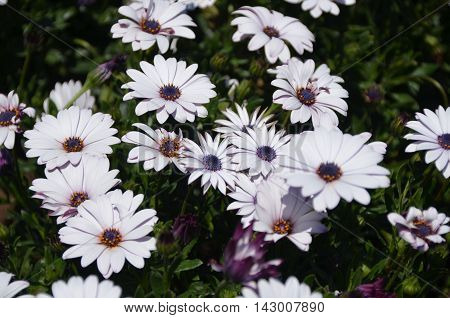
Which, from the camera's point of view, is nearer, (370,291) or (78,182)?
(370,291)

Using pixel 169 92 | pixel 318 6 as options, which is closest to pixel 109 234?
pixel 169 92

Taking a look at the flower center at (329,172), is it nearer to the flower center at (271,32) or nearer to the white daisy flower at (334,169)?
the white daisy flower at (334,169)

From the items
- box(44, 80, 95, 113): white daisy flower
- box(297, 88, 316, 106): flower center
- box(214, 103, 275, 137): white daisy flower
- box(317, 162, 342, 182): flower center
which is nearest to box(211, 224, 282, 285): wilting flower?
box(317, 162, 342, 182): flower center

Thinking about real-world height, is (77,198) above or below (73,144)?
below

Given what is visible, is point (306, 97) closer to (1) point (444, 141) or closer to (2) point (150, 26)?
(1) point (444, 141)

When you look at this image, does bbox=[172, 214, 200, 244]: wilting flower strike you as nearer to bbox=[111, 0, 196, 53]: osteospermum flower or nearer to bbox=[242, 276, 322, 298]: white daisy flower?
bbox=[242, 276, 322, 298]: white daisy flower

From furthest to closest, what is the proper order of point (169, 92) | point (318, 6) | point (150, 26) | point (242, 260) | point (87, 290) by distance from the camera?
1. point (318, 6)
2. point (150, 26)
3. point (169, 92)
4. point (87, 290)
5. point (242, 260)

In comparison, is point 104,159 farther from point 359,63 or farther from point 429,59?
point 429,59

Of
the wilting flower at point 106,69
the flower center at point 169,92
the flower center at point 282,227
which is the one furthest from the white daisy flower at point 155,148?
the wilting flower at point 106,69
